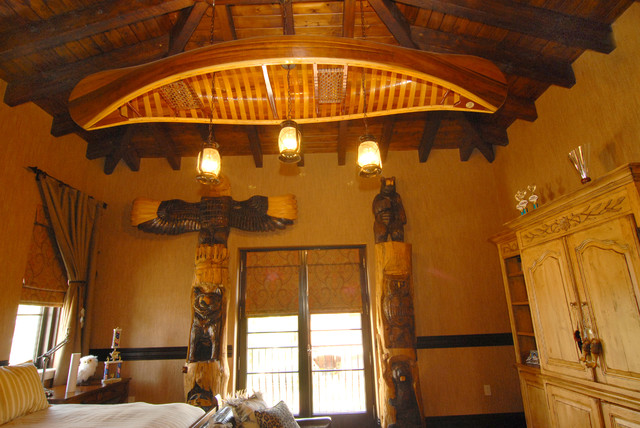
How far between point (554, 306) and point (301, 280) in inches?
113

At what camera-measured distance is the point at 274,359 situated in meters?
4.62

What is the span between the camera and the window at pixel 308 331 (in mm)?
4520

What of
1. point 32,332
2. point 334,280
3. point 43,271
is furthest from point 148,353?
point 334,280

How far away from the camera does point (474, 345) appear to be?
4.60 m

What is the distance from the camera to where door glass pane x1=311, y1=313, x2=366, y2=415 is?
451 centimetres

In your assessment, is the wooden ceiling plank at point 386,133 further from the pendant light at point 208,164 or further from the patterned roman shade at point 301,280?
the pendant light at point 208,164

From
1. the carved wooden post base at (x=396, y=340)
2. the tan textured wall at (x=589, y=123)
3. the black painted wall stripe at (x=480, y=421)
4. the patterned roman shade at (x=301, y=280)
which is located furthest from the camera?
the patterned roman shade at (x=301, y=280)

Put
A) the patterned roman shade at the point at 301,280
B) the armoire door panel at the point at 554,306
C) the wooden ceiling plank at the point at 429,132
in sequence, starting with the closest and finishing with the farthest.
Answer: the armoire door panel at the point at 554,306, the wooden ceiling plank at the point at 429,132, the patterned roman shade at the point at 301,280

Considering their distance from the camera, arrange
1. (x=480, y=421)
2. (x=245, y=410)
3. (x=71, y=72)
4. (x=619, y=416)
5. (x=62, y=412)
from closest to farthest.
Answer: (x=245, y=410)
(x=619, y=416)
(x=62, y=412)
(x=71, y=72)
(x=480, y=421)

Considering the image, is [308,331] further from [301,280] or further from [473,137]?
[473,137]

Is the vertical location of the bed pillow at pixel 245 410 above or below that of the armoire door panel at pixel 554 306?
below

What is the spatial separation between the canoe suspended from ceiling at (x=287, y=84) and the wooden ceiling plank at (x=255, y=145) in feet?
8.71

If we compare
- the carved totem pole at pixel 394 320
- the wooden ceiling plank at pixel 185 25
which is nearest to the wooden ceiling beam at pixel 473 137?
the carved totem pole at pixel 394 320

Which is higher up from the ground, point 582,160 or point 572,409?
point 582,160
